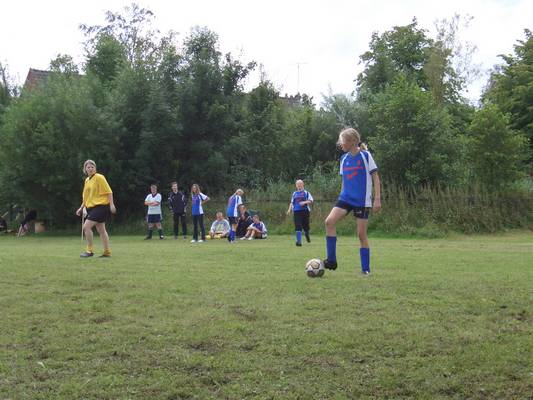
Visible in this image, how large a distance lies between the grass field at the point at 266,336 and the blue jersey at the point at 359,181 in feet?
3.59

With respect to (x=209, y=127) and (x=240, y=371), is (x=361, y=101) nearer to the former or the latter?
(x=209, y=127)

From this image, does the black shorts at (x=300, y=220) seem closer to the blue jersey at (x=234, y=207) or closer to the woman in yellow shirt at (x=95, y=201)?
the blue jersey at (x=234, y=207)

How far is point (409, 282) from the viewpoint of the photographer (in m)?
7.69

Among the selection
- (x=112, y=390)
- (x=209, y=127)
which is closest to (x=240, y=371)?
(x=112, y=390)

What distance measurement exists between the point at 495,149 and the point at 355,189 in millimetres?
18015

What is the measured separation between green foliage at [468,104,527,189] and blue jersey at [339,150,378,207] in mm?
17604

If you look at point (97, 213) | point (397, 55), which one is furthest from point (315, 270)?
point (397, 55)

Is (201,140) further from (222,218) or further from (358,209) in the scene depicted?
(358,209)

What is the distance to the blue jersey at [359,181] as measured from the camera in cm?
844

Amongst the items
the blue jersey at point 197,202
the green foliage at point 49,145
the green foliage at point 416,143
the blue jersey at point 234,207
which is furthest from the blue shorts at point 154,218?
the green foliage at point 416,143

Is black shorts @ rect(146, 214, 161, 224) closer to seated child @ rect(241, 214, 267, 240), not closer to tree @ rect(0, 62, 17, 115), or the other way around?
seated child @ rect(241, 214, 267, 240)

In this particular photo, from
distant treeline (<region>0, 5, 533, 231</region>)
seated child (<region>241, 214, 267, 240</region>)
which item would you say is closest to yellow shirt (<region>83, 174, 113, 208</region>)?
seated child (<region>241, 214, 267, 240</region>)

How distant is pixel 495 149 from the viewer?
24344mm

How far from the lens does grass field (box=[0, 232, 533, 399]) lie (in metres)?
4.21
